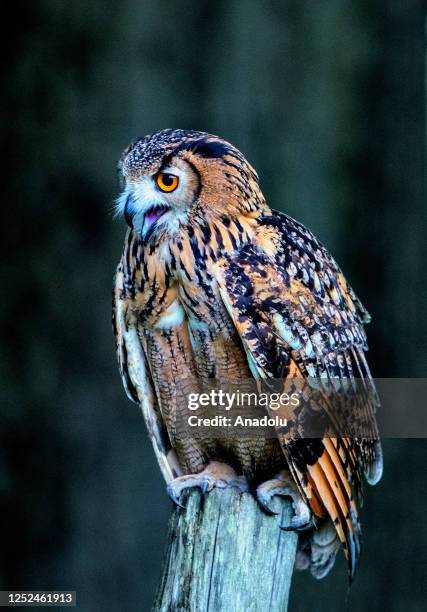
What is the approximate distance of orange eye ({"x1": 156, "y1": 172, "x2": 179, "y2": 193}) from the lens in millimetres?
1688

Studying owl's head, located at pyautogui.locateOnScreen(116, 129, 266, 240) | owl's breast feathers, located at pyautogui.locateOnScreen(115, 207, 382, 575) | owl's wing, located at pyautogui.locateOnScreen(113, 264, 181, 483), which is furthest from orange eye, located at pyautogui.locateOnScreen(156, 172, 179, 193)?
owl's wing, located at pyautogui.locateOnScreen(113, 264, 181, 483)

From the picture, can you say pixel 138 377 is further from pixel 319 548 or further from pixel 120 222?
pixel 120 222

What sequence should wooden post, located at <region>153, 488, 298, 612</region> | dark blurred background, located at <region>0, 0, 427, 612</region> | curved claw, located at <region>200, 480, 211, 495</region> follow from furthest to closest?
dark blurred background, located at <region>0, 0, 427, 612</region>
curved claw, located at <region>200, 480, 211, 495</region>
wooden post, located at <region>153, 488, 298, 612</region>

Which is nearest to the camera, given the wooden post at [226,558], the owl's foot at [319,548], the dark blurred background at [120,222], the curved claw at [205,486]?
the wooden post at [226,558]

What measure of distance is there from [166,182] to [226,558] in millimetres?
764

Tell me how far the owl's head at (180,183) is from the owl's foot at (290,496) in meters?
0.58

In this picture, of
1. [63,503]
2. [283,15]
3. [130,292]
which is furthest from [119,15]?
[63,503]

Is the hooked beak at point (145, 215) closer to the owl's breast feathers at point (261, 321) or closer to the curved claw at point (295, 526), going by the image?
the owl's breast feathers at point (261, 321)

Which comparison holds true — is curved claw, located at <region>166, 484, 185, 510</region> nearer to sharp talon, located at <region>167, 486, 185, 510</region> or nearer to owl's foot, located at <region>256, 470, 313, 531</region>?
sharp talon, located at <region>167, 486, 185, 510</region>

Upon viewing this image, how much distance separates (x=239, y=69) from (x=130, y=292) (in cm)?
125

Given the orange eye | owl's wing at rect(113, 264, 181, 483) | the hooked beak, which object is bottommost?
owl's wing at rect(113, 264, 181, 483)

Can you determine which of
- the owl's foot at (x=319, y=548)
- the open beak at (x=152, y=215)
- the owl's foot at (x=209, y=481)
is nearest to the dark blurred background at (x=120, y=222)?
the owl's foot at (x=319, y=548)

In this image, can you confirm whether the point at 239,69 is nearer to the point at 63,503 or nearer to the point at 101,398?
the point at 101,398

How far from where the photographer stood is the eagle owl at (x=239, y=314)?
1.72 m
